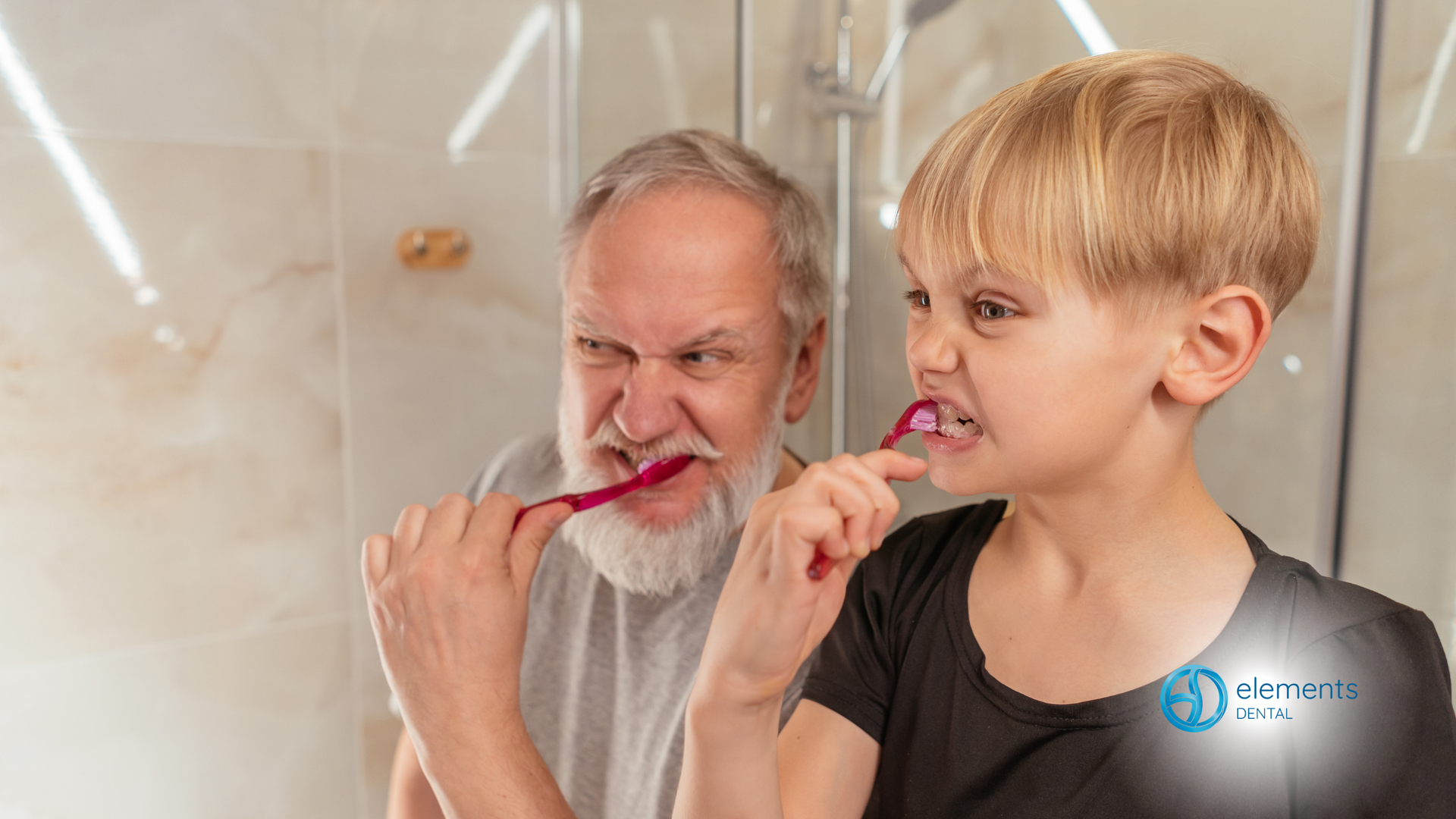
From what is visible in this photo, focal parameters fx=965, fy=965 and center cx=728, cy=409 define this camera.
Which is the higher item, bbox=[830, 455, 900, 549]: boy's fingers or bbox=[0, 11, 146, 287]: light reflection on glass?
bbox=[0, 11, 146, 287]: light reflection on glass

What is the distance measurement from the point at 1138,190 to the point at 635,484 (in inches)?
19.0

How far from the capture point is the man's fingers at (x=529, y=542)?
0.74 m

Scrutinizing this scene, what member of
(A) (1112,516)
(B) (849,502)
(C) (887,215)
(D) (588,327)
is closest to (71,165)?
(D) (588,327)

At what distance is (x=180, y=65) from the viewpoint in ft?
3.75

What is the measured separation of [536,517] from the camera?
2.45 feet

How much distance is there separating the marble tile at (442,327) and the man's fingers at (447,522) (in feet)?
2.08

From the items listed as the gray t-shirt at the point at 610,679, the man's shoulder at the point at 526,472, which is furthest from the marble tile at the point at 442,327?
the gray t-shirt at the point at 610,679

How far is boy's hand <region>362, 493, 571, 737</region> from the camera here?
71cm

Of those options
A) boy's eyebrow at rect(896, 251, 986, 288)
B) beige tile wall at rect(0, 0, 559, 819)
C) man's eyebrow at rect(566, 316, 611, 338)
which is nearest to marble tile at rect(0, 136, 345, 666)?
beige tile wall at rect(0, 0, 559, 819)

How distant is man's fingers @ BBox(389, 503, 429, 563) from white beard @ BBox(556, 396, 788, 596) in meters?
0.19

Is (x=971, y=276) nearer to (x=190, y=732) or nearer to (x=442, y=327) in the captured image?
(x=442, y=327)

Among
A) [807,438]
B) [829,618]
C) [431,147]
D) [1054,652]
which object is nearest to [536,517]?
[829,618]

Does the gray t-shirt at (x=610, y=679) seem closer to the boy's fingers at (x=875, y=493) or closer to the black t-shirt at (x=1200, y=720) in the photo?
the black t-shirt at (x=1200, y=720)

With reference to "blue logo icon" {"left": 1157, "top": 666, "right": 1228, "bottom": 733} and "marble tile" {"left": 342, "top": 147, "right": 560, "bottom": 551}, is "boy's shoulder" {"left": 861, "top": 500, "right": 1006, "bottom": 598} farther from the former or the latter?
"marble tile" {"left": 342, "top": 147, "right": 560, "bottom": 551}
